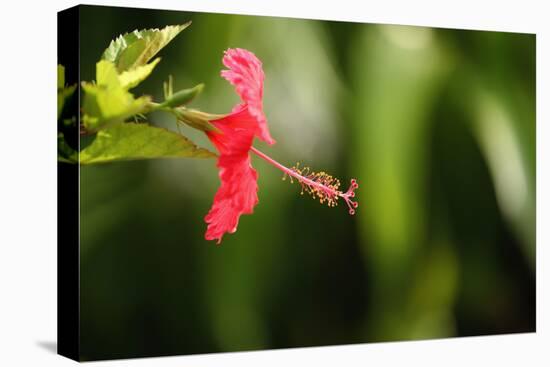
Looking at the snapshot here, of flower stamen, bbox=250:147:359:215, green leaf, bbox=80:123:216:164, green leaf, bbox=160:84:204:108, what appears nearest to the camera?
green leaf, bbox=160:84:204:108

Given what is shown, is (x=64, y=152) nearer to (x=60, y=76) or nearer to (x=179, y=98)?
(x=60, y=76)

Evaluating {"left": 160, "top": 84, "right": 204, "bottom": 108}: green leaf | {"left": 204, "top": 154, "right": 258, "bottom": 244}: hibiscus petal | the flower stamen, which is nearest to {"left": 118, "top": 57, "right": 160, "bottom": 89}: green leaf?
{"left": 160, "top": 84, "right": 204, "bottom": 108}: green leaf

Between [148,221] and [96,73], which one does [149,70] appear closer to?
[96,73]

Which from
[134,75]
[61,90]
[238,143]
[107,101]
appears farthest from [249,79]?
[61,90]

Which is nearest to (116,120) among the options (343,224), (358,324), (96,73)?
(96,73)

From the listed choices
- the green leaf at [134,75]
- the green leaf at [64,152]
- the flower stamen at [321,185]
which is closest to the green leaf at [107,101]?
the green leaf at [134,75]

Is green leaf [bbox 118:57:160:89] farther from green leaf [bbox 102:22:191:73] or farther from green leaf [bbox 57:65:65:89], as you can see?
green leaf [bbox 57:65:65:89]
